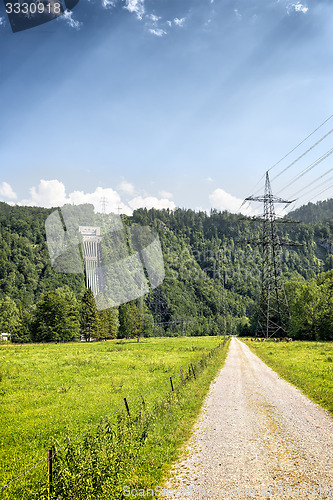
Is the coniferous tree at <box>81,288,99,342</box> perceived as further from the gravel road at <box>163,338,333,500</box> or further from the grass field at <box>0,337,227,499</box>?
the gravel road at <box>163,338,333,500</box>

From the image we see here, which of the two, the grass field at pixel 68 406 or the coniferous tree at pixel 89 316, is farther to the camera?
the coniferous tree at pixel 89 316

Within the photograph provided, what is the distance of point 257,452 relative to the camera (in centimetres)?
923

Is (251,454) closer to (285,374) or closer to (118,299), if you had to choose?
(285,374)

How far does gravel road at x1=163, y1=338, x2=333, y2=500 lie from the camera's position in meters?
7.21

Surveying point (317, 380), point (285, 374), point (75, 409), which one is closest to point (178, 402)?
point (75, 409)

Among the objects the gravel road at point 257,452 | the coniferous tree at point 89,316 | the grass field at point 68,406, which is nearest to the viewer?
the gravel road at point 257,452

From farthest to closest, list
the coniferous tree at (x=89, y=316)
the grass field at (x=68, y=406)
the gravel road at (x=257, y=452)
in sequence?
the coniferous tree at (x=89, y=316) < the grass field at (x=68, y=406) < the gravel road at (x=257, y=452)

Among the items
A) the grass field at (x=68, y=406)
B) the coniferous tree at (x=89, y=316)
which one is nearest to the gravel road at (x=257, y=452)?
the grass field at (x=68, y=406)

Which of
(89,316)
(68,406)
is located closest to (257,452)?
(68,406)

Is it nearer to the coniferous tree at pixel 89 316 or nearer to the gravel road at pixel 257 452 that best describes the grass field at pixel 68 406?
the gravel road at pixel 257 452

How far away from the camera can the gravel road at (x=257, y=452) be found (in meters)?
7.21

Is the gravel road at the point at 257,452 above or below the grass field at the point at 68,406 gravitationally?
above

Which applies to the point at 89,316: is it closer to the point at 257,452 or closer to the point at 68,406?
the point at 68,406

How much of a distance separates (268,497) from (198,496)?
5.32ft
